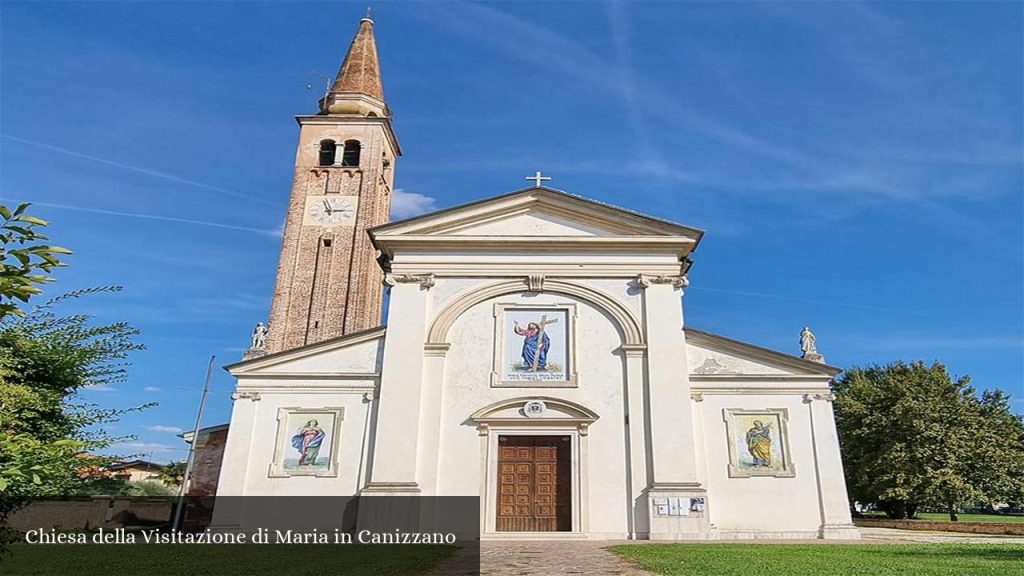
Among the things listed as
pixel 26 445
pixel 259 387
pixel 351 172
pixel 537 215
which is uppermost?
pixel 351 172

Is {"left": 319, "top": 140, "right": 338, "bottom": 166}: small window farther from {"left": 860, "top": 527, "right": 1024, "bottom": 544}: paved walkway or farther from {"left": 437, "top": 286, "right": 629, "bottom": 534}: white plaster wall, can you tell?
{"left": 860, "top": 527, "right": 1024, "bottom": 544}: paved walkway

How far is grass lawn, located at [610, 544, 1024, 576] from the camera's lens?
28.2 feet

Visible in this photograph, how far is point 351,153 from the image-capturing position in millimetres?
30734

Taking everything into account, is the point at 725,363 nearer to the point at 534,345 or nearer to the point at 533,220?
the point at 534,345

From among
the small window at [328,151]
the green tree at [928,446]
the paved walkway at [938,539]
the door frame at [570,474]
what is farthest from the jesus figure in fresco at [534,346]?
the green tree at [928,446]

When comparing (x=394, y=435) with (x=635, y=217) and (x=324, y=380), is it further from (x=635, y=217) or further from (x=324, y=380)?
(x=635, y=217)

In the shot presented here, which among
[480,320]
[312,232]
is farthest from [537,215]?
[312,232]

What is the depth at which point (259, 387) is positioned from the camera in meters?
17.8

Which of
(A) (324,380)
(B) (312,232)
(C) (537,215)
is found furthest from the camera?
(B) (312,232)

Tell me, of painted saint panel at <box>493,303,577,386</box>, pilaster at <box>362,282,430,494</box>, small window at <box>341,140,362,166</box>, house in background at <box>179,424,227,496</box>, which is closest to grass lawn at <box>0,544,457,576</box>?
pilaster at <box>362,282,430,494</box>

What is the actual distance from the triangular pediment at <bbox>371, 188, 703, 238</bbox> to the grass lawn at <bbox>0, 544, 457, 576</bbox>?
29.8ft

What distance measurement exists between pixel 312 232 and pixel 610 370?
53.7ft

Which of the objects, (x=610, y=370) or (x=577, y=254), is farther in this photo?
(x=577, y=254)

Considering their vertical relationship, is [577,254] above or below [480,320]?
above
